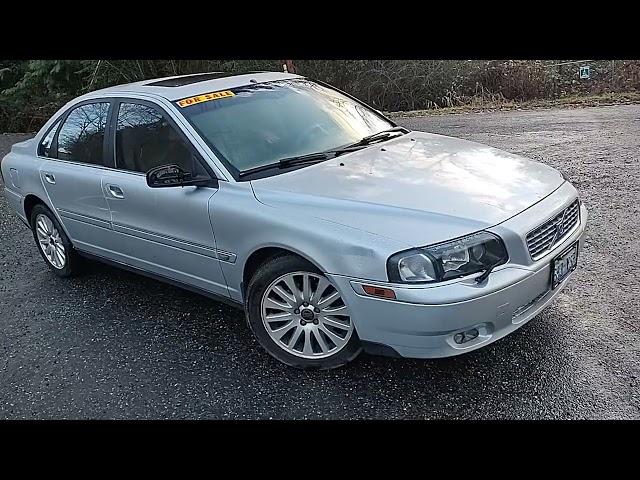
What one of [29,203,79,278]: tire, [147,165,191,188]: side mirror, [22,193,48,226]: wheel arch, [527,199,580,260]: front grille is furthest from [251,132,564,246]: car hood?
[22,193,48,226]: wheel arch

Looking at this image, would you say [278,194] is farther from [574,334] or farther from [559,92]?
[559,92]

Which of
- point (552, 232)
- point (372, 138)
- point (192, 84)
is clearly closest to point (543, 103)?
point (372, 138)

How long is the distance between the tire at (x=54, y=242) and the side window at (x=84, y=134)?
604 millimetres

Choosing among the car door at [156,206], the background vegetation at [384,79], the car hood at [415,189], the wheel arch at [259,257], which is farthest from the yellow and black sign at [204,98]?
the background vegetation at [384,79]

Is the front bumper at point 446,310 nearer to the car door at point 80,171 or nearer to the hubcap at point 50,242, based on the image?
the car door at point 80,171

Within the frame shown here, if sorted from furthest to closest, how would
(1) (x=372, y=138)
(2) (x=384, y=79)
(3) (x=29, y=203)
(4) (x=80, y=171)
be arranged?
(2) (x=384, y=79) → (3) (x=29, y=203) → (4) (x=80, y=171) → (1) (x=372, y=138)

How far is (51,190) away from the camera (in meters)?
4.89

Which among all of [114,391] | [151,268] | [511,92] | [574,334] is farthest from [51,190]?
[511,92]

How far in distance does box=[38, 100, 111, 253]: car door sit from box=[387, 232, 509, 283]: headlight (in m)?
2.39

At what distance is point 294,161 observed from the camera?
3785 mm

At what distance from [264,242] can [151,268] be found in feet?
3.98

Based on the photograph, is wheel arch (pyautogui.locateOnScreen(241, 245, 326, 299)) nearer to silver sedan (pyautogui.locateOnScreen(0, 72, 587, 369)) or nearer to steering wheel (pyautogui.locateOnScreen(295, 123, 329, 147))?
silver sedan (pyautogui.locateOnScreen(0, 72, 587, 369))

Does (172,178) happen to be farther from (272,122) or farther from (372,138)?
(372,138)

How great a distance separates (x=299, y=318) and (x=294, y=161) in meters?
1.00
